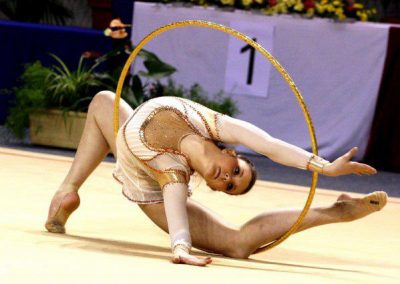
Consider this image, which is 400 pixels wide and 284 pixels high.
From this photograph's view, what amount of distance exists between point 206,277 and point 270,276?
0.27m

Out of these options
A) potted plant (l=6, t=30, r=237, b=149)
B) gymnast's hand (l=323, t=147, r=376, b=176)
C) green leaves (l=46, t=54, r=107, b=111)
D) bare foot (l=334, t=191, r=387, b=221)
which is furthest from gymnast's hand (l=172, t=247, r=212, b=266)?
green leaves (l=46, t=54, r=107, b=111)

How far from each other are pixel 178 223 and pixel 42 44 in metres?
4.76

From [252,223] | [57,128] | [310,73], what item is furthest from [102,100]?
[310,73]

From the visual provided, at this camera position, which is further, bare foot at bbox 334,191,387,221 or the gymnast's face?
bare foot at bbox 334,191,387,221

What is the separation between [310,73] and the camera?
7.80 m

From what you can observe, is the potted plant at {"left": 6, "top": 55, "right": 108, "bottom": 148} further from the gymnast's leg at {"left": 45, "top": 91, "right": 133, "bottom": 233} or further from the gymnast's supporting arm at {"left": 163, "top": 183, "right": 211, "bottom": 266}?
the gymnast's supporting arm at {"left": 163, "top": 183, "right": 211, "bottom": 266}

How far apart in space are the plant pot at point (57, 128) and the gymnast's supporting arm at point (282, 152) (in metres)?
3.76

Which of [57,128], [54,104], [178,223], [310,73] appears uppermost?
[178,223]

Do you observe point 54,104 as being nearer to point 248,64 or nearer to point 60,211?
point 248,64

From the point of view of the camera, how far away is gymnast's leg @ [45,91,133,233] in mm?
4316

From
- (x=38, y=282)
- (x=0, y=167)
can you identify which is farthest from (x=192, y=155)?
(x=0, y=167)

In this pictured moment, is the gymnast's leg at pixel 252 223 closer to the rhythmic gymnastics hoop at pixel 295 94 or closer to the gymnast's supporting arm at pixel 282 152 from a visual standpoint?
the rhythmic gymnastics hoop at pixel 295 94

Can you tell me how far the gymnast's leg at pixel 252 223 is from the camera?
400 cm

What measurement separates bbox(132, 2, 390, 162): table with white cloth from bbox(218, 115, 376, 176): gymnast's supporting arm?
156 inches
